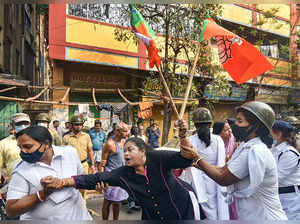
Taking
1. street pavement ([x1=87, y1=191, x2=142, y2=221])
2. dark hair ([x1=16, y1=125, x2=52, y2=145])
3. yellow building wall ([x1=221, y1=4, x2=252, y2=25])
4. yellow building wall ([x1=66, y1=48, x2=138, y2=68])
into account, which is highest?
yellow building wall ([x1=221, y1=4, x2=252, y2=25])

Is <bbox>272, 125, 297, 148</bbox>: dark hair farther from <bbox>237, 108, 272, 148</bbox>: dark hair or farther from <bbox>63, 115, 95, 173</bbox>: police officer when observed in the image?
<bbox>63, 115, 95, 173</bbox>: police officer

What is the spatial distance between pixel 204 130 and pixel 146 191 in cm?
123

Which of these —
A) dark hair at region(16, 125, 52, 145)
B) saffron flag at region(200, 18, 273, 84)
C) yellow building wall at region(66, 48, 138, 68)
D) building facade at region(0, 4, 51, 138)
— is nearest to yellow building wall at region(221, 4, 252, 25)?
yellow building wall at region(66, 48, 138, 68)

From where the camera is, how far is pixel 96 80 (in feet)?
31.9

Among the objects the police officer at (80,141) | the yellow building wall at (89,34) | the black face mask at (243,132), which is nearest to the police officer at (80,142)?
the police officer at (80,141)

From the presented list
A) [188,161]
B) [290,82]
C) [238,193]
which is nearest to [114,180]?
[188,161]

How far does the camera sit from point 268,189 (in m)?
2.14

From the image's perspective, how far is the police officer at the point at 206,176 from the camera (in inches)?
118

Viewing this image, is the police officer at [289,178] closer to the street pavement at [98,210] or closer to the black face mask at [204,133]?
the black face mask at [204,133]

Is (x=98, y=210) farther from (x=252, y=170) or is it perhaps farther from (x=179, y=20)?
(x=179, y=20)

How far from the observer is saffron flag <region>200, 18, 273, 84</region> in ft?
9.12

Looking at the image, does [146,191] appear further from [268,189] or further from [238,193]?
[268,189]

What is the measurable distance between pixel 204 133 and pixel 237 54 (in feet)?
3.13

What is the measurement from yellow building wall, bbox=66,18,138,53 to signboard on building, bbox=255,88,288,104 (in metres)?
4.09
